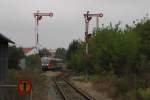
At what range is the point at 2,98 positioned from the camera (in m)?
19.6

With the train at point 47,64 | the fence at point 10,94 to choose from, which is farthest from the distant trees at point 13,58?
the fence at point 10,94

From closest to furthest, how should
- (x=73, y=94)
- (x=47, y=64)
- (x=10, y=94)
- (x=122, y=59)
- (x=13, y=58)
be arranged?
(x=10, y=94), (x=73, y=94), (x=122, y=59), (x=13, y=58), (x=47, y=64)

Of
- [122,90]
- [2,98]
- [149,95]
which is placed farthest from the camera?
[122,90]

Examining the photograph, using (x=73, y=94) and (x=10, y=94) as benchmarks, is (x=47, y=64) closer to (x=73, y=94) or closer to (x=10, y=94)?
(x=73, y=94)

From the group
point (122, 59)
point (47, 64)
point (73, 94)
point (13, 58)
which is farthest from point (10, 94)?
point (47, 64)

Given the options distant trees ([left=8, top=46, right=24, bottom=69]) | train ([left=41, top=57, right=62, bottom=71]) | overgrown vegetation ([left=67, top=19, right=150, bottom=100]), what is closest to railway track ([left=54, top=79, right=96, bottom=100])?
overgrown vegetation ([left=67, top=19, right=150, bottom=100])

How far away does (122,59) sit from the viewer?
41000 mm

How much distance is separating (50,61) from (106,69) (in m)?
37.7

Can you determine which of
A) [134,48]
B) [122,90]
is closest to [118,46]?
[134,48]

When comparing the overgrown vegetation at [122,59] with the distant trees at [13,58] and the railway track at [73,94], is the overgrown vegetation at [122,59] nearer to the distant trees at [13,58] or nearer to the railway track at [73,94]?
the railway track at [73,94]

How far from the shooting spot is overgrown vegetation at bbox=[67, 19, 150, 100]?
29328mm

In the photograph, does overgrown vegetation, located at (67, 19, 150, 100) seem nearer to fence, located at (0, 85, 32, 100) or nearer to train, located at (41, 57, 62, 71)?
fence, located at (0, 85, 32, 100)

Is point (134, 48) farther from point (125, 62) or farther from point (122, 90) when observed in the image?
point (122, 90)

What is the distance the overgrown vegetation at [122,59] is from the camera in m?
29.3
